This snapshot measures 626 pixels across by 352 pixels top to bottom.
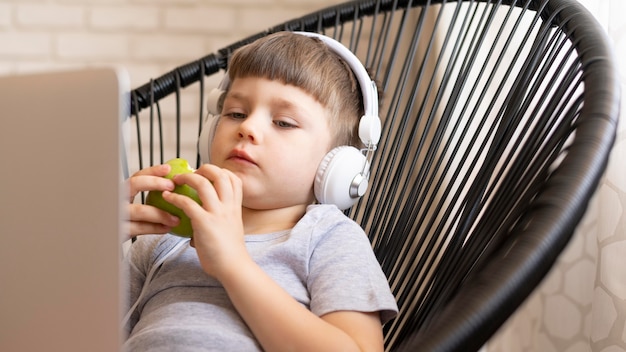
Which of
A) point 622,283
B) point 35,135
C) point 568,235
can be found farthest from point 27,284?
point 622,283

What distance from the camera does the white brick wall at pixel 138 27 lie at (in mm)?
2094

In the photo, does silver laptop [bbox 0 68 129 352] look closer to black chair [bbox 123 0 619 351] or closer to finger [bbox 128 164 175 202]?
black chair [bbox 123 0 619 351]

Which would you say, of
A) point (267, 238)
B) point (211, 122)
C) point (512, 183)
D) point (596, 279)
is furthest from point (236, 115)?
point (596, 279)

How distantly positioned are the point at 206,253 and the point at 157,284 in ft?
0.56

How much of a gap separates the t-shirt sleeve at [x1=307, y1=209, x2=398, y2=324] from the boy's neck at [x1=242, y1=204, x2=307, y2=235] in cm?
8

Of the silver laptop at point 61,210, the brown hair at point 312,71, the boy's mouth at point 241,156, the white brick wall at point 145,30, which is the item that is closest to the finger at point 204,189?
the boy's mouth at point 241,156

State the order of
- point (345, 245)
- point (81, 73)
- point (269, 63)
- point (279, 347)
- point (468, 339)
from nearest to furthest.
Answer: point (81, 73), point (468, 339), point (279, 347), point (345, 245), point (269, 63)

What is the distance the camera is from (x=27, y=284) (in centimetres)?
51

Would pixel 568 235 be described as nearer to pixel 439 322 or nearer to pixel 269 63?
pixel 439 322

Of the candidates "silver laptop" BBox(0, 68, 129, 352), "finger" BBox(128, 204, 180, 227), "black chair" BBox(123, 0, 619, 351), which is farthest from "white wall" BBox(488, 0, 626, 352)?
"silver laptop" BBox(0, 68, 129, 352)

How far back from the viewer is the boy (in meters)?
0.86

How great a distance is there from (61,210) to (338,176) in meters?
0.58

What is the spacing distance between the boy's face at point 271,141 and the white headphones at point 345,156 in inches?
1.2

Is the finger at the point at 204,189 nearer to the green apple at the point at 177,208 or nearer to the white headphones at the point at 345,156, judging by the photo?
the green apple at the point at 177,208
